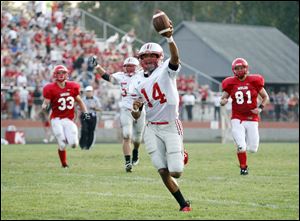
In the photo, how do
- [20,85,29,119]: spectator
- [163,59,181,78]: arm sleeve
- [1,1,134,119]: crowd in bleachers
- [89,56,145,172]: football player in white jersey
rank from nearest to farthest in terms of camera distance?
[163,59,181,78]: arm sleeve → [89,56,145,172]: football player in white jersey → [20,85,29,119]: spectator → [1,1,134,119]: crowd in bleachers

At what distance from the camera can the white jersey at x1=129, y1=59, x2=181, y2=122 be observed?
28.4 ft

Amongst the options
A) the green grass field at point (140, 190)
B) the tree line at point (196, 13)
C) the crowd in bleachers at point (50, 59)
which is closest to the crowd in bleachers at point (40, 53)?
the crowd in bleachers at point (50, 59)

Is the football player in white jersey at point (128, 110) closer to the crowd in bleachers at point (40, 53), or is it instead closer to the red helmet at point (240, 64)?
the red helmet at point (240, 64)

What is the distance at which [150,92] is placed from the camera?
8750 mm

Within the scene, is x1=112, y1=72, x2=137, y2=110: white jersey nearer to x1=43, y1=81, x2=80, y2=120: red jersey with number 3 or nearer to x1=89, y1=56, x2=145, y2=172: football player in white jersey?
x1=89, y1=56, x2=145, y2=172: football player in white jersey

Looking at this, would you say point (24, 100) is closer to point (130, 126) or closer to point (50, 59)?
point (50, 59)

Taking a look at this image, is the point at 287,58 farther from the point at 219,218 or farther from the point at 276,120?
the point at 219,218

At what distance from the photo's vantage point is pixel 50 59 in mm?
28969

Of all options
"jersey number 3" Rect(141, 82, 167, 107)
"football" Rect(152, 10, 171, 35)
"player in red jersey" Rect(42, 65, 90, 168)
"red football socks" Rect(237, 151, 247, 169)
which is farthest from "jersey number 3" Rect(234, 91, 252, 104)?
"football" Rect(152, 10, 171, 35)

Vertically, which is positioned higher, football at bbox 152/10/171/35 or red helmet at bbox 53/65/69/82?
football at bbox 152/10/171/35

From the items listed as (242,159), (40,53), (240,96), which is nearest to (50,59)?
(40,53)

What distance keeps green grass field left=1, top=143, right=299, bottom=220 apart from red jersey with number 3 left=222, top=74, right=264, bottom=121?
990mm

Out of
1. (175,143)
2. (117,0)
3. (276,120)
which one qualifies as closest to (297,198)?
(175,143)

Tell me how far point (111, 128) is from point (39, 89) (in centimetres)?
292
